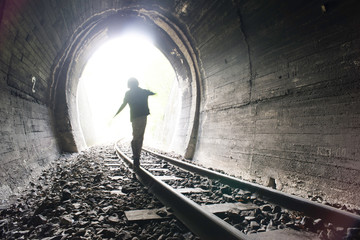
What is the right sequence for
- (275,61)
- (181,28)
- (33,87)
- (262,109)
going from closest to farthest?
(275,61) < (262,109) < (33,87) < (181,28)

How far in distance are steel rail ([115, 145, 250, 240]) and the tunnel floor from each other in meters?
0.09

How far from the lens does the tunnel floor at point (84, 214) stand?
1893mm

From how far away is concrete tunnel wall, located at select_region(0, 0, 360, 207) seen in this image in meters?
3.02

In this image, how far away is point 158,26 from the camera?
318 inches

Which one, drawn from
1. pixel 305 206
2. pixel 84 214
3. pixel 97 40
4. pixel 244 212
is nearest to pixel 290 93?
pixel 305 206

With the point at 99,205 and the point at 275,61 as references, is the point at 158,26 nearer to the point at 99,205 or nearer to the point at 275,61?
the point at 275,61

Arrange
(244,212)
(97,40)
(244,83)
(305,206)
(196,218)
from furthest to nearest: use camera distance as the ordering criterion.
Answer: (97,40) < (244,83) < (244,212) < (305,206) < (196,218)

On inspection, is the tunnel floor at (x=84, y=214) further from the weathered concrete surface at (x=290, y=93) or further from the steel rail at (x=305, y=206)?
the weathered concrete surface at (x=290, y=93)

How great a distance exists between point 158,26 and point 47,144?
5.59m

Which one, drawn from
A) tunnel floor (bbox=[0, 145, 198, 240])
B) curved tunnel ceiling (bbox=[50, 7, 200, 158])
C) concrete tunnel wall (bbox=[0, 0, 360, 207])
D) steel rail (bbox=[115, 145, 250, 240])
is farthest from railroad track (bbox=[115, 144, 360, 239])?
curved tunnel ceiling (bbox=[50, 7, 200, 158])

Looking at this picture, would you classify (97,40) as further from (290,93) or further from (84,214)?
(84,214)

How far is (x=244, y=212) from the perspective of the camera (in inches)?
95.9

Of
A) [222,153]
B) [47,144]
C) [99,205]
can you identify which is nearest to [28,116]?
[47,144]

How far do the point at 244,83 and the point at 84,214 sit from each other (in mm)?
4258
